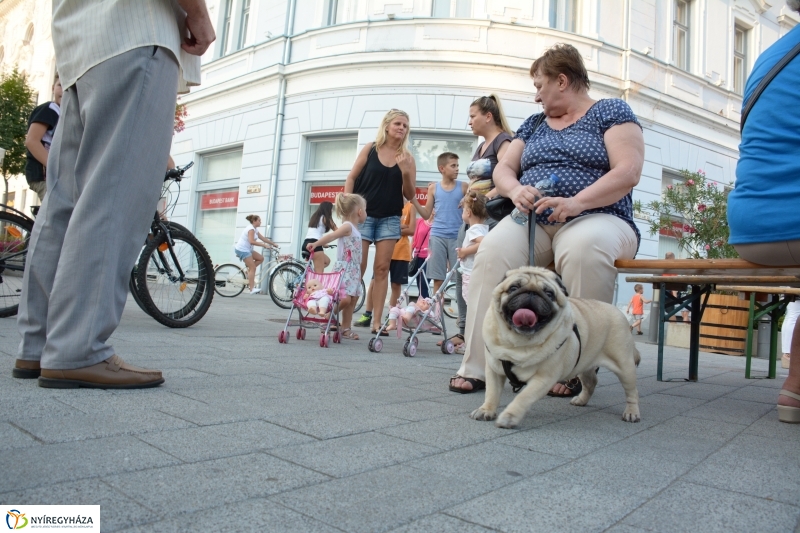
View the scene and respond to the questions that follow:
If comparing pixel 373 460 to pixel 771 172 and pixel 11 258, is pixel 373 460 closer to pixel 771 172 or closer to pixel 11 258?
pixel 771 172

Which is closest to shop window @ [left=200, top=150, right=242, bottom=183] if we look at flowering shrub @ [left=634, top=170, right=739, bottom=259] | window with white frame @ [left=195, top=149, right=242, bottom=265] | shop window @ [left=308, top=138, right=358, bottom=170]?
window with white frame @ [left=195, top=149, right=242, bottom=265]

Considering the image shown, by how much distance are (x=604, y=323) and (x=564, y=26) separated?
504 inches

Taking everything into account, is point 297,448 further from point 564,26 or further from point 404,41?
point 564,26

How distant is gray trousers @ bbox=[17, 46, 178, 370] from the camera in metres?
2.43

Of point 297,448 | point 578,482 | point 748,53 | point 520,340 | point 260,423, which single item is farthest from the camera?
point 748,53

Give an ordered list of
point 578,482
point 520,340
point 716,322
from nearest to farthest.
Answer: point 578,482
point 520,340
point 716,322

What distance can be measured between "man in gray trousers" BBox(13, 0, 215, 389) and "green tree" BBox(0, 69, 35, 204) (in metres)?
15.8

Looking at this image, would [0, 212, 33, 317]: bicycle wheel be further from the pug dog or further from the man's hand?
the pug dog

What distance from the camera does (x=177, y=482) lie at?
1.48 metres

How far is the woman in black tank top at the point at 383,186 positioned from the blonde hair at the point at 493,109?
58.4 inches

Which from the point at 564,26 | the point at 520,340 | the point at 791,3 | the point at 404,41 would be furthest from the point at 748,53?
the point at 520,340

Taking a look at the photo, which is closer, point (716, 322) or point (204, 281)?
point (204, 281)

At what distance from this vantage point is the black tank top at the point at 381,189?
6.01 m

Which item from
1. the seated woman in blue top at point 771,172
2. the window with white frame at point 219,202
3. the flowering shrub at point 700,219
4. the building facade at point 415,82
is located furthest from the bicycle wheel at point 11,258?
the window with white frame at point 219,202
